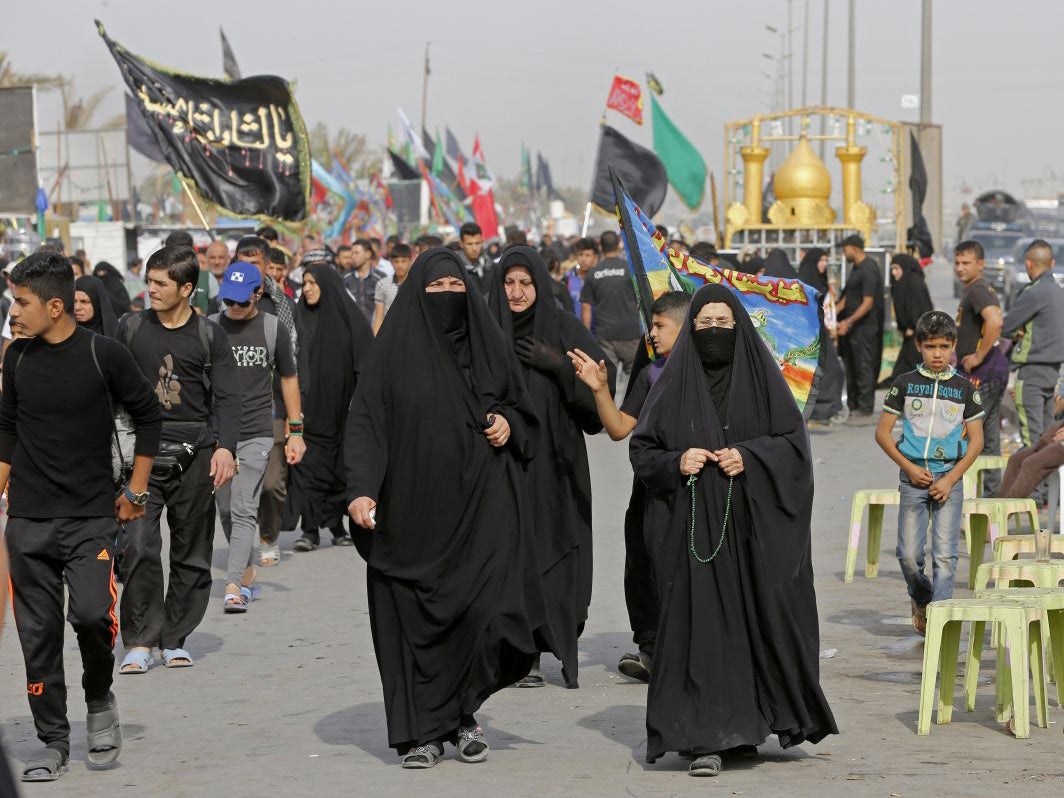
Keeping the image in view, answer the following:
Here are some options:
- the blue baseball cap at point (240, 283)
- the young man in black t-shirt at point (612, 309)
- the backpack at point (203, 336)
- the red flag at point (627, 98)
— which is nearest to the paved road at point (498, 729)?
the backpack at point (203, 336)

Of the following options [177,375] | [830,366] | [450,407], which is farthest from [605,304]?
[450,407]

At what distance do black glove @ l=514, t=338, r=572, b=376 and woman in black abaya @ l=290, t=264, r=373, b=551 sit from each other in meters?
3.91

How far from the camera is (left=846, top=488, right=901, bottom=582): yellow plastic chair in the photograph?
31.5 feet

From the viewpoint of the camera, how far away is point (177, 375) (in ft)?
24.8

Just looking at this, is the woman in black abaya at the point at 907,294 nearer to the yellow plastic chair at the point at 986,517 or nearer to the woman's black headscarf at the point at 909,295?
the woman's black headscarf at the point at 909,295

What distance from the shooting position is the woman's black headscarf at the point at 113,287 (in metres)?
16.1

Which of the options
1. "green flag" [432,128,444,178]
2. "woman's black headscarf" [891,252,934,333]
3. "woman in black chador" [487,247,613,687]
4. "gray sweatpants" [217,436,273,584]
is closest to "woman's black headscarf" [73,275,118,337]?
"gray sweatpants" [217,436,273,584]

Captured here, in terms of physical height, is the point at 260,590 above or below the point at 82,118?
below

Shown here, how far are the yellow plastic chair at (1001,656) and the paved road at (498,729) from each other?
0.28ft

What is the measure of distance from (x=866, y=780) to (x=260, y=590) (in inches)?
183

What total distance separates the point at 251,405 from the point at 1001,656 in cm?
413

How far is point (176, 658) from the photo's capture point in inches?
300

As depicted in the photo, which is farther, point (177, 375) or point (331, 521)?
point (331, 521)

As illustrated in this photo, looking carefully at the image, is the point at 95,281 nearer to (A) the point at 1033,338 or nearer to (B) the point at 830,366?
(A) the point at 1033,338
